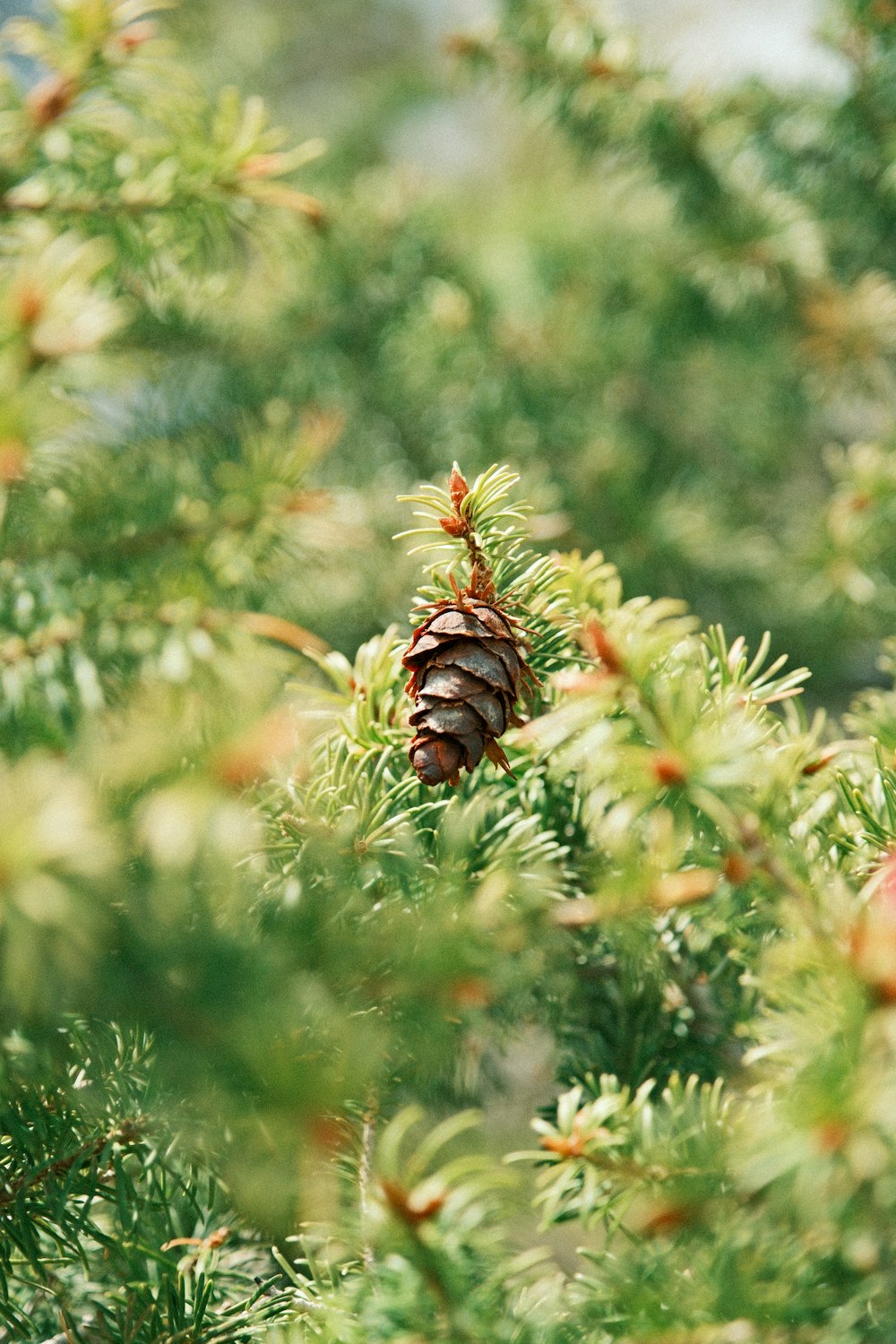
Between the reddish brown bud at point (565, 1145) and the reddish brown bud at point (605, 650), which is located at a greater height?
the reddish brown bud at point (605, 650)

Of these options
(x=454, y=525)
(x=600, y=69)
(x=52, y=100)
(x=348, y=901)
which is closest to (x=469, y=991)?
(x=348, y=901)

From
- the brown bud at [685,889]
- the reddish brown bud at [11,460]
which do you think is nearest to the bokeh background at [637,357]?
the reddish brown bud at [11,460]

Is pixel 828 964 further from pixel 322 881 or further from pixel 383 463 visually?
pixel 383 463

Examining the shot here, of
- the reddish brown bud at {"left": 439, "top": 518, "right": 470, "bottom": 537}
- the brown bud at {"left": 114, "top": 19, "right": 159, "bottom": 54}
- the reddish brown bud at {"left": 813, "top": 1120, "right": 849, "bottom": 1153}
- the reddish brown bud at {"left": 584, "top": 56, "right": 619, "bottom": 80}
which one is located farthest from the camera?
the reddish brown bud at {"left": 584, "top": 56, "right": 619, "bottom": 80}

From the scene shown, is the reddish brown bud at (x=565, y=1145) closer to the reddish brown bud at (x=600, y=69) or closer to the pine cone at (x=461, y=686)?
the pine cone at (x=461, y=686)

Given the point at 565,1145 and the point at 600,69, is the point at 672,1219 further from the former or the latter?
the point at 600,69

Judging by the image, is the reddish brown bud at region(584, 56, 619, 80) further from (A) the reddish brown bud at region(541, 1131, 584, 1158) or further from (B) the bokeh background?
(A) the reddish brown bud at region(541, 1131, 584, 1158)

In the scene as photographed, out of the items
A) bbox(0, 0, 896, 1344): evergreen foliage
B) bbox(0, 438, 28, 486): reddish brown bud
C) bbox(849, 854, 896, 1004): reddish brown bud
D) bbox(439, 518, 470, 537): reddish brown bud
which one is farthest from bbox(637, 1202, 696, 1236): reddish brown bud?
bbox(0, 438, 28, 486): reddish brown bud

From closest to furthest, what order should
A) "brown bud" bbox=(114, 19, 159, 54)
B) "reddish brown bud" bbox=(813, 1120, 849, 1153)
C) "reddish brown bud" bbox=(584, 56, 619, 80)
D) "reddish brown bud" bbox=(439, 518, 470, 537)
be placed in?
1. "reddish brown bud" bbox=(813, 1120, 849, 1153)
2. "reddish brown bud" bbox=(439, 518, 470, 537)
3. "brown bud" bbox=(114, 19, 159, 54)
4. "reddish brown bud" bbox=(584, 56, 619, 80)
